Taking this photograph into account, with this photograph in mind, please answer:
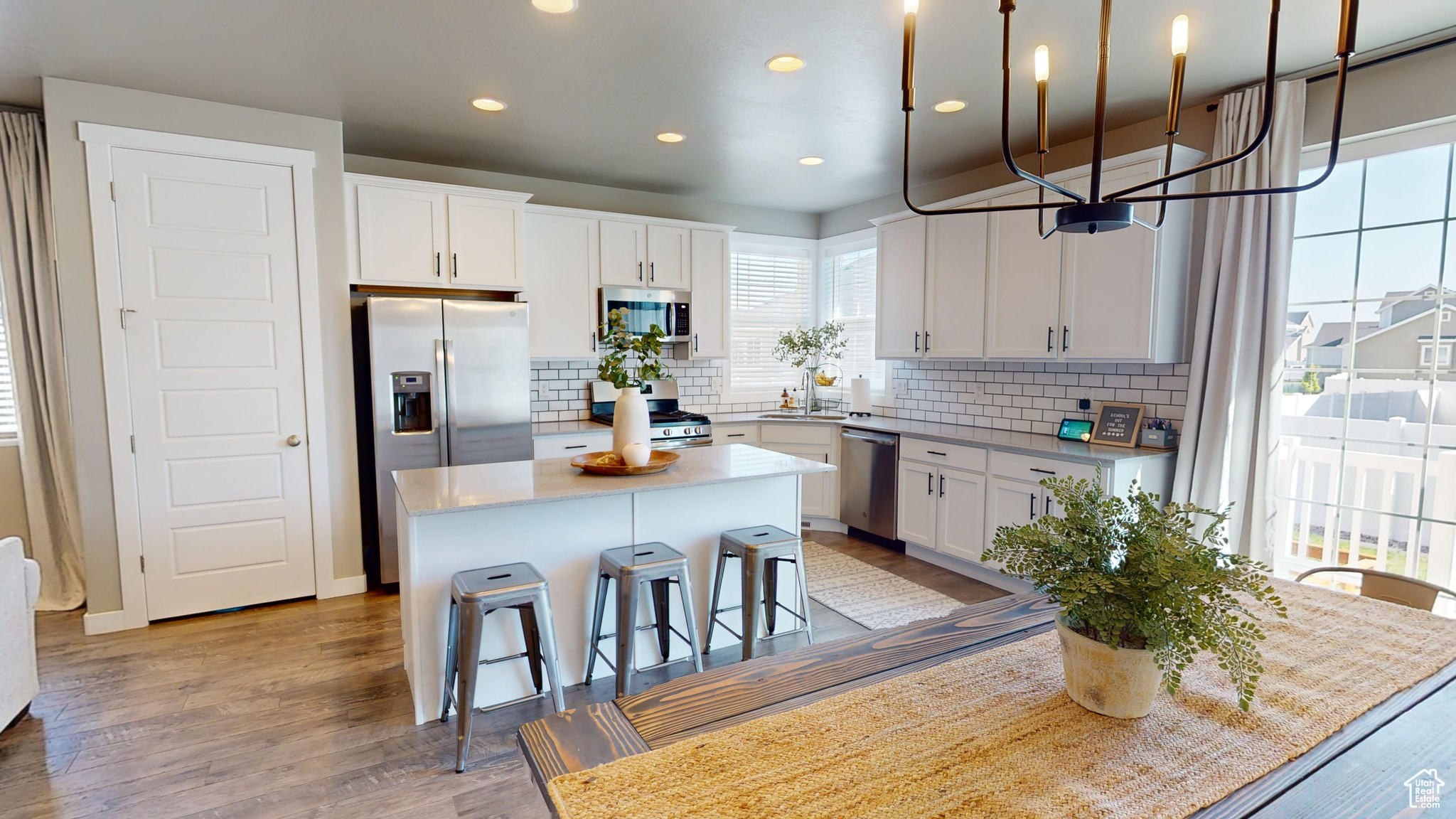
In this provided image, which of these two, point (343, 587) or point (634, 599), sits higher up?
point (634, 599)

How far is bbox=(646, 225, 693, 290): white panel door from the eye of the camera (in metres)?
5.08

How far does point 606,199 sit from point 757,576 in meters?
3.47

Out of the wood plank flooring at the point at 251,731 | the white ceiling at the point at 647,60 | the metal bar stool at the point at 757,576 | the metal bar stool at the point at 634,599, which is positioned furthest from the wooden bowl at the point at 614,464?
the white ceiling at the point at 647,60

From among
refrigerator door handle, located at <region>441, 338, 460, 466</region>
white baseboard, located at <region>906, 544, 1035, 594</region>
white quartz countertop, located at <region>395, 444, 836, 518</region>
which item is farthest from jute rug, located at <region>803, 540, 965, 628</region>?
refrigerator door handle, located at <region>441, 338, 460, 466</region>

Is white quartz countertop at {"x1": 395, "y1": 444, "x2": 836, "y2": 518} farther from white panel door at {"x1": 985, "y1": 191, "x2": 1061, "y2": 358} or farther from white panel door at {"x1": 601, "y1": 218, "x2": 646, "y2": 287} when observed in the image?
white panel door at {"x1": 601, "y1": 218, "x2": 646, "y2": 287}

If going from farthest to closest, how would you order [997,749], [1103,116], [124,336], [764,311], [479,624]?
[764,311]
[124,336]
[479,624]
[1103,116]
[997,749]

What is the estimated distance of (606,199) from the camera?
519 centimetres

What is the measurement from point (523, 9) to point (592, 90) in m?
0.79

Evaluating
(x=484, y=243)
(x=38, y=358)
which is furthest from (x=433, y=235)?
(x=38, y=358)

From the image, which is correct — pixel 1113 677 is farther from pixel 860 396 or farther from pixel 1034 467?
pixel 860 396

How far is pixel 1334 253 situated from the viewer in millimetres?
3061

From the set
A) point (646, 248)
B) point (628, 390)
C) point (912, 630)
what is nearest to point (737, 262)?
point (646, 248)

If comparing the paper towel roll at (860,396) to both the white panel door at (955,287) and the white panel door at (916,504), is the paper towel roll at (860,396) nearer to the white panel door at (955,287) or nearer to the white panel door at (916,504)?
the white panel door at (955,287)

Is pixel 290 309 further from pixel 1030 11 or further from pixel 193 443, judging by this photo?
pixel 1030 11
